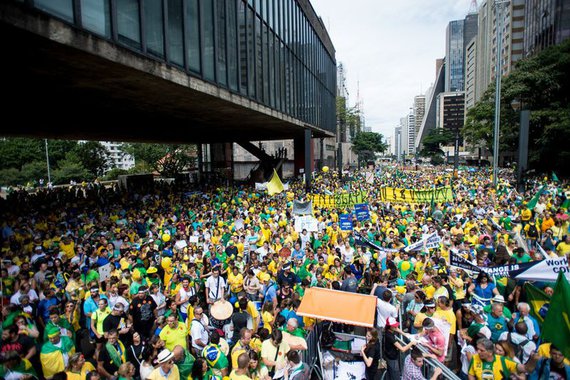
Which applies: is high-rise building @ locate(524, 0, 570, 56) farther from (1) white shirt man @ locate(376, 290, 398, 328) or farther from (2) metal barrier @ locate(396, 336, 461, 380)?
(2) metal barrier @ locate(396, 336, 461, 380)

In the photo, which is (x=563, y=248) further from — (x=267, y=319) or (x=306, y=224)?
(x=267, y=319)

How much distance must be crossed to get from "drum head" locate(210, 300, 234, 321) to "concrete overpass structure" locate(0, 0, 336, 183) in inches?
238

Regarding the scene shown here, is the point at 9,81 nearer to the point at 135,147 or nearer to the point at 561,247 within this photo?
the point at 561,247

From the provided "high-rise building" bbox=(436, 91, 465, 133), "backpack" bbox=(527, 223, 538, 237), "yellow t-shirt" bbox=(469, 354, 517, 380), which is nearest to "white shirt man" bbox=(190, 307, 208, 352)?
"yellow t-shirt" bbox=(469, 354, 517, 380)

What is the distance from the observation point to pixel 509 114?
130 feet

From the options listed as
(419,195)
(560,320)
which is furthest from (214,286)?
(419,195)

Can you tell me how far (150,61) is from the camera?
33.5ft

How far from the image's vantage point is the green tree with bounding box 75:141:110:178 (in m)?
59.3

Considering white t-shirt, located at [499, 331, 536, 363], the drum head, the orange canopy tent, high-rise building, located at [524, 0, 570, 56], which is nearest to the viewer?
white t-shirt, located at [499, 331, 536, 363]

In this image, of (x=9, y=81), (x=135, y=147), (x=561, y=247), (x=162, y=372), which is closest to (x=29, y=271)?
(x=162, y=372)

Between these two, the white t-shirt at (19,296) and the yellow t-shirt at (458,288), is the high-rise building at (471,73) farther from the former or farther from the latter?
the white t-shirt at (19,296)

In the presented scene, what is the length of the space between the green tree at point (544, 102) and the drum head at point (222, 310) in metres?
35.3

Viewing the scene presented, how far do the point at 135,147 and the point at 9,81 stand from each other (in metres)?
58.5

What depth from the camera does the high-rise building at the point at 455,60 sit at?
620ft
